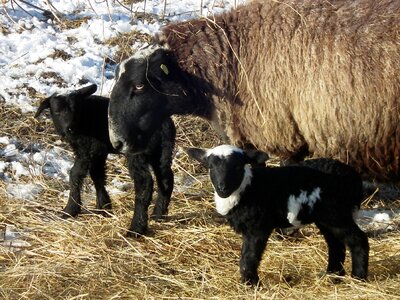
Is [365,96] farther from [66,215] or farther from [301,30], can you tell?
[66,215]

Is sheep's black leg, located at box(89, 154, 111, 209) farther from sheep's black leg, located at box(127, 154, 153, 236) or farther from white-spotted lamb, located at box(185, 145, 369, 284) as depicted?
white-spotted lamb, located at box(185, 145, 369, 284)

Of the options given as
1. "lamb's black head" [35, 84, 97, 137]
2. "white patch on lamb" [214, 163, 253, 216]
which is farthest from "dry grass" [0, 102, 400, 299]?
"lamb's black head" [35, 84, 97, 137]

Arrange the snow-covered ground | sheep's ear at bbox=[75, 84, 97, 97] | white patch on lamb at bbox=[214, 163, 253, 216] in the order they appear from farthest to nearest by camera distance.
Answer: the snow-covered ground, sheep's ear at bbox=[75, 84, 97, 97], white patch on lamb at bbox=[214, 163, 253, 216]

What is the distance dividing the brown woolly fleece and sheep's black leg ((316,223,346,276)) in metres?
0.90

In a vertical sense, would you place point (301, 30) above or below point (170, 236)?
above

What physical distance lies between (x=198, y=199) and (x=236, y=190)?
2115mm

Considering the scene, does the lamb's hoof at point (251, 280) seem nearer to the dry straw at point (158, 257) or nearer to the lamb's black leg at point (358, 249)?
the dry straw at point (158, 257)

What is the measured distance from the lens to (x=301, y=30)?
5.54 metres

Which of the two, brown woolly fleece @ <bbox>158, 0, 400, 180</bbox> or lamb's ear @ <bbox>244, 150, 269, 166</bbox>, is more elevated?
brown woolly fleece @ <bbox>158, 0, 400, 180</bbox>

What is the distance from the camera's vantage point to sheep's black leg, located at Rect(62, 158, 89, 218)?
19.6ft

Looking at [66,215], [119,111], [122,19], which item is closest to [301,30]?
[119,111]

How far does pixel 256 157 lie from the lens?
452 cm

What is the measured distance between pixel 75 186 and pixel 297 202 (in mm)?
2138

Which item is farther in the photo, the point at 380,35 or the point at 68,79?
the point at 68,79
